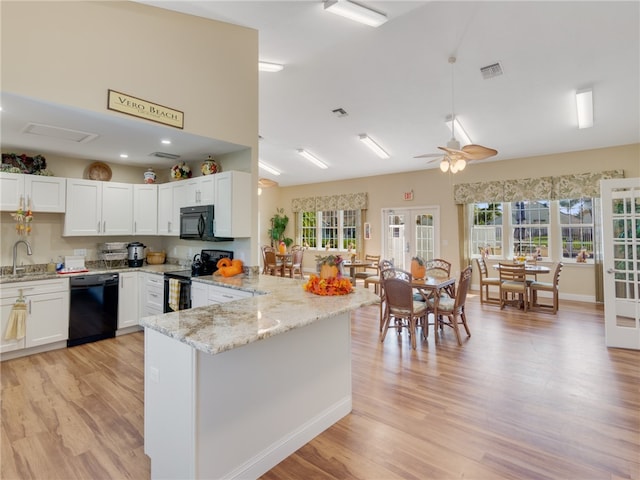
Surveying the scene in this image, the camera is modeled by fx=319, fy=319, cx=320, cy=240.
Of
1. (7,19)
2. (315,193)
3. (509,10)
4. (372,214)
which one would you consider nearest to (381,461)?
(7,19)

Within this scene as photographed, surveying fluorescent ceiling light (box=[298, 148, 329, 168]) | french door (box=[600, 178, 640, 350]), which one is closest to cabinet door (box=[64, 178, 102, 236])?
fluorescent ceiling light (box=[298, 148, 329, 168])

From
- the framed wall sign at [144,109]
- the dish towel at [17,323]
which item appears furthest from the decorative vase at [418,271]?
the dish towel at [17,323]

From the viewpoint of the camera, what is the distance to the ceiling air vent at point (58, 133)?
306cm

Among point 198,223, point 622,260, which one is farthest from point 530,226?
point 198,223

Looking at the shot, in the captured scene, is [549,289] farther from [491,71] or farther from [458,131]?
[491,71]

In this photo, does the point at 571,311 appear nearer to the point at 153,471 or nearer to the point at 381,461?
the point at 381,461

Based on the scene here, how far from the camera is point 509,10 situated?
132 inches

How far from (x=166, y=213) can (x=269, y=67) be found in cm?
255

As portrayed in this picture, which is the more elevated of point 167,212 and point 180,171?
point 180,171

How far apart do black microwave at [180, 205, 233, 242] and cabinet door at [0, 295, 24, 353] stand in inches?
73.4

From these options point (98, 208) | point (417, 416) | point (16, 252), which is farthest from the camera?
point (98, 208)

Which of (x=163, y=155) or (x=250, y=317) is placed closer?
(x=250, y=317)

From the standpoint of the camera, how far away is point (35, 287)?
3602 mm

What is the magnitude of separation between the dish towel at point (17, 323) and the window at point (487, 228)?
8043mm
